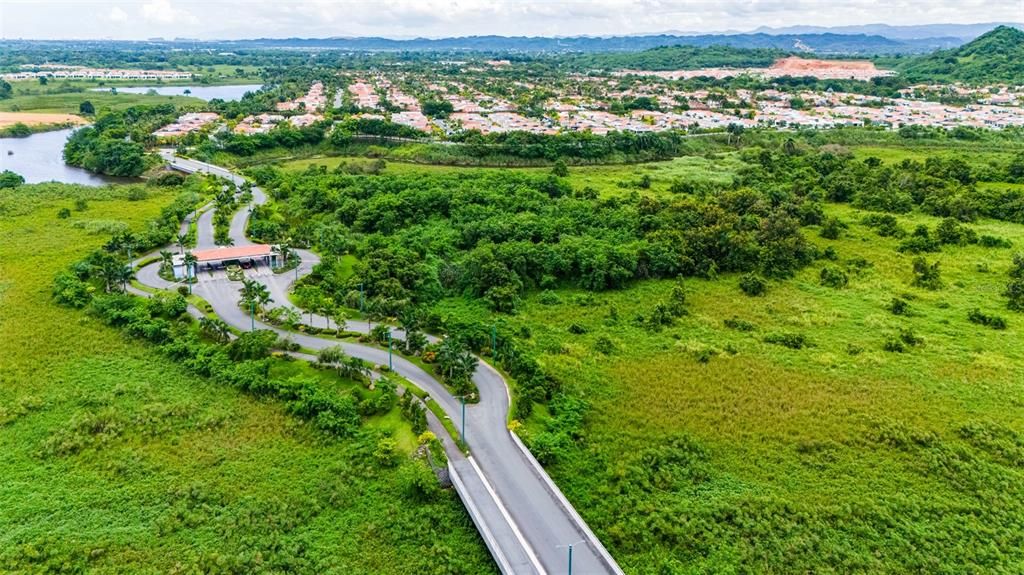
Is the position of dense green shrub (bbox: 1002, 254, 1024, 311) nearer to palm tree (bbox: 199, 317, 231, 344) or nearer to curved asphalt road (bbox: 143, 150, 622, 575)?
curved asphalt road (bbox: 143, 150, 622, 575)

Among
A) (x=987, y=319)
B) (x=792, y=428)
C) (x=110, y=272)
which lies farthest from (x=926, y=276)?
(x=110, y=272)

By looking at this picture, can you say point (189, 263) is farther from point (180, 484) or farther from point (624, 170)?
point (624, 170)

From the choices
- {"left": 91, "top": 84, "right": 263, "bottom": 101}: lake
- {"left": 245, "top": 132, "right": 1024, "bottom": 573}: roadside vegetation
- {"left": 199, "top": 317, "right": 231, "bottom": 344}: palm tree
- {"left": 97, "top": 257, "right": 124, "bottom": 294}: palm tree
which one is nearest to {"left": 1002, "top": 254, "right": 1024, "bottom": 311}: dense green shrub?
{"left": 245, "top": 132, "right": 1024, "bottom": 573}: roadside vegetation

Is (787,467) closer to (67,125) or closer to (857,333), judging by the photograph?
(857,333)

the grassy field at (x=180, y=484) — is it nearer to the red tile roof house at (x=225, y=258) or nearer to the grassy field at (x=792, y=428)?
the grassy field at (x=792, y=428)

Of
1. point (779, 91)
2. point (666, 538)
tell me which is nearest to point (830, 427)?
point (666, 538)

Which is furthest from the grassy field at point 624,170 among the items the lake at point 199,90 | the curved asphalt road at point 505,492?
the lake at point 199,90
